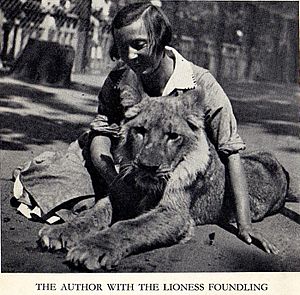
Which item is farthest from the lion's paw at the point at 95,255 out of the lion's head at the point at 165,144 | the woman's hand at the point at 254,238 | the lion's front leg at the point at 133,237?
the woman's hand at the point at 254,238

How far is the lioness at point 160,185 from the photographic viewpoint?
3.68ft

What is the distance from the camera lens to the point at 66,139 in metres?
1.22

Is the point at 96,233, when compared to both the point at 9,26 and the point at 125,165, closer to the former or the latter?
the point at 125,165

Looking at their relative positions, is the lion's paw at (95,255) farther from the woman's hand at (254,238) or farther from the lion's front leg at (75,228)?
the woman's hand at (254,238)

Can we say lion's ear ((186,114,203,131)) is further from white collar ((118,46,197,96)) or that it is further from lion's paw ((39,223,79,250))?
lion's paw ((39,223,79,250))

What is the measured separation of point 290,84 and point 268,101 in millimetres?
61

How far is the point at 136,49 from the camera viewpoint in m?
1.16

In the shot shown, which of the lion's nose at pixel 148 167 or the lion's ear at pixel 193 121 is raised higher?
the lion's ear at pixel 193 121

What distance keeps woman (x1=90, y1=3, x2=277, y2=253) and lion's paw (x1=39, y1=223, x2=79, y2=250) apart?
126 mm

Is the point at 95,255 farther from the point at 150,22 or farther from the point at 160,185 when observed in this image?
the point at 150,22

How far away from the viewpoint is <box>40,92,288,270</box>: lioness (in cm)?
112

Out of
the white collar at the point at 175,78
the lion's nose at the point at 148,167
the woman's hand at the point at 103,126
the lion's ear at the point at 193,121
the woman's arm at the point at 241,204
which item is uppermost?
the white collar at the point at 175,78

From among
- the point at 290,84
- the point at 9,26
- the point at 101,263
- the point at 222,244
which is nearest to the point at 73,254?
the point at 101,263

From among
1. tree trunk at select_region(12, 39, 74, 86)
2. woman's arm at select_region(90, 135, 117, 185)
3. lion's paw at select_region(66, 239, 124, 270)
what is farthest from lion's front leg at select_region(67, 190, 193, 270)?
tree trunk at select_region(12, 39, 74, 86)
